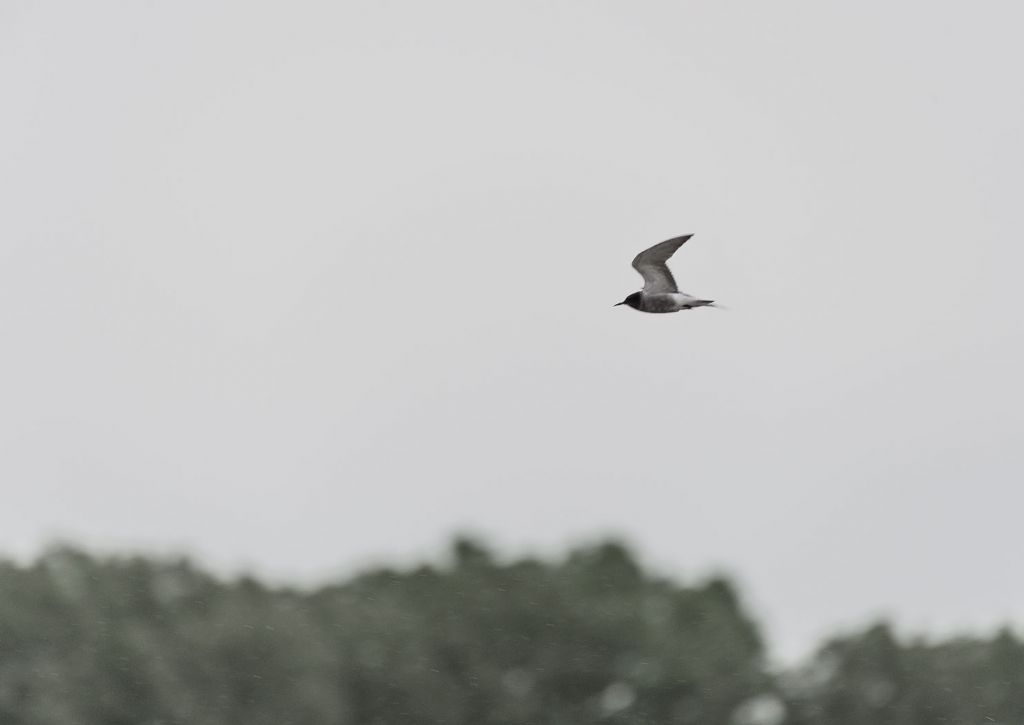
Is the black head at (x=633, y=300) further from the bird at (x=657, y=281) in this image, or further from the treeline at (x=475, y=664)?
the treeline at (x=475, y=664)

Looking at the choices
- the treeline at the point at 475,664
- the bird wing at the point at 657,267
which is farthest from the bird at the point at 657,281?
the treeline at the point at 475,664

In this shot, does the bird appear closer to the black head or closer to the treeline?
the black head

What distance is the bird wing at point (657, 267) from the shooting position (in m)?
33.8

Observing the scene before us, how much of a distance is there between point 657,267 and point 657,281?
0.67ft

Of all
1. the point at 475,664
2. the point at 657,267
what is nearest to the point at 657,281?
the point at 657,267

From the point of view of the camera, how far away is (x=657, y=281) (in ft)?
111

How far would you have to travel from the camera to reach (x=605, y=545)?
74125mm

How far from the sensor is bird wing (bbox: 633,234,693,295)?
33.8 meters

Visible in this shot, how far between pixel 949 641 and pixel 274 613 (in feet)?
61.5

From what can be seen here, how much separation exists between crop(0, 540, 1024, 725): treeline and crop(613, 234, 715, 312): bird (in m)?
29.8

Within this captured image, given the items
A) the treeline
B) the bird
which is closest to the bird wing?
the bird

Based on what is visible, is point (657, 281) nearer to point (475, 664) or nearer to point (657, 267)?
point (657, 267)

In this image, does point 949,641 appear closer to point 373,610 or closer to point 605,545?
point 605,545

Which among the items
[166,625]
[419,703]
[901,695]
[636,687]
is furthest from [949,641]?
[166,625]
